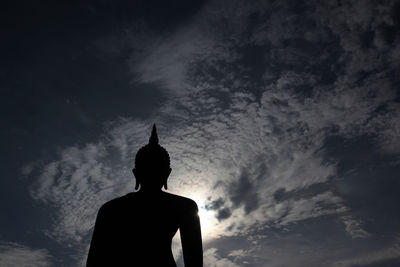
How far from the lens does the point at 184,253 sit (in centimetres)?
404

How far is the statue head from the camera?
14.2ft

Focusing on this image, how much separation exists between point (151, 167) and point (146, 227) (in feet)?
2.90

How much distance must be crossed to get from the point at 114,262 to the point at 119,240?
0.91ft

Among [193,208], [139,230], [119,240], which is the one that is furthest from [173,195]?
[119,240]

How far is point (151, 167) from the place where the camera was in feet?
14.3

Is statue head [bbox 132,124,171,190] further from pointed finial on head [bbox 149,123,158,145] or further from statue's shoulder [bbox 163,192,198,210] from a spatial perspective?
statue's shoulder [bbox 163,192,198,210]

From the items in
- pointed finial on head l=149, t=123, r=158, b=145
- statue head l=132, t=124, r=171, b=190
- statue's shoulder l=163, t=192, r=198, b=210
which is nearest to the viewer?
statue's shoulder l=163, t=192, r=198, b=210

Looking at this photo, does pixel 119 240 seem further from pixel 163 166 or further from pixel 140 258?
pixel 163 166

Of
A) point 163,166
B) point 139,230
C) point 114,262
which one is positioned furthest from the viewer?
point 163,166

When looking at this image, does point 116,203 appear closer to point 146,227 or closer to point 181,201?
point 146,227

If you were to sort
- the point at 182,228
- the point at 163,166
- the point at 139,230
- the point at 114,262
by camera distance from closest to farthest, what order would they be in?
the point at 114,262 → the point at 139,230 → the point at 182,228 → the point at 163,166

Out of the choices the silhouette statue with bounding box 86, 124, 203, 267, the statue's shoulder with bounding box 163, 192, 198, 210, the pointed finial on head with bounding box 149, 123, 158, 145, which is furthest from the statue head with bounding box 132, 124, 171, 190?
the statue's shoulder with bounding box 163, 192, 198, 210

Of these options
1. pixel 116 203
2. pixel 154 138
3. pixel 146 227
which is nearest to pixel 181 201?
pixel 146 227

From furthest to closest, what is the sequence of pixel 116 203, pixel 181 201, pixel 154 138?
pixel 154 138 → pixel 181 201 → pixel 116 203
